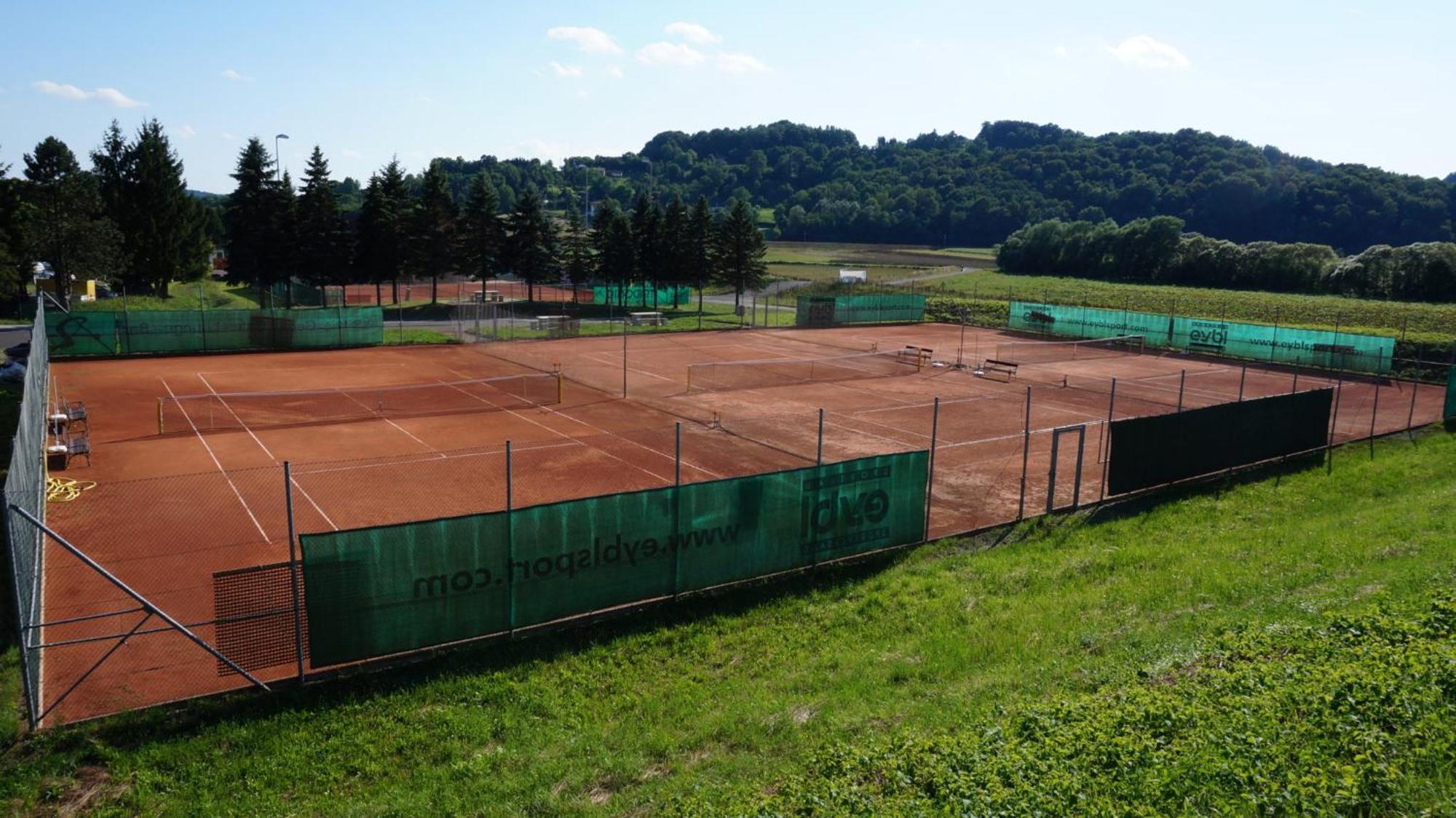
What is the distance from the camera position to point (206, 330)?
45.6m

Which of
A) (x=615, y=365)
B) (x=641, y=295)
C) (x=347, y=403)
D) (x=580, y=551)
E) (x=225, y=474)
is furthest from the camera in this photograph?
(x=641, y=295)

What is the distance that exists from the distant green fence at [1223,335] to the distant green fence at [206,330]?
140ft

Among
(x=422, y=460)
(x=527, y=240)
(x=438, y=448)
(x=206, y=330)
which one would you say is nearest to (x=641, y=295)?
(x=527, y=240)

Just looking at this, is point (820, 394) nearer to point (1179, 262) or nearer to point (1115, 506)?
point (1115, 506)

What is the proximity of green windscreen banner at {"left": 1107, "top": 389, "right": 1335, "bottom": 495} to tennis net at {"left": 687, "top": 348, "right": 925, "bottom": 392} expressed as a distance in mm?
19474

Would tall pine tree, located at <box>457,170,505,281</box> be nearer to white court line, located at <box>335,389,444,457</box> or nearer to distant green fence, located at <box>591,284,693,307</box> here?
distant green fence, located at <box>591,284,693,307</box>

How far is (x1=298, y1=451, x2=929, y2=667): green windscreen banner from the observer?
479 inches

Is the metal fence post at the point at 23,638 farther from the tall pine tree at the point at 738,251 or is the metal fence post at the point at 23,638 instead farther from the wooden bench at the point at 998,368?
the tall pine tree at the point at 738,251

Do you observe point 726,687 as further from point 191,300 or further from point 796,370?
point 191,300

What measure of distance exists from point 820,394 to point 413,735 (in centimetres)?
2821

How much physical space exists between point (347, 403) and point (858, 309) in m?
41.1

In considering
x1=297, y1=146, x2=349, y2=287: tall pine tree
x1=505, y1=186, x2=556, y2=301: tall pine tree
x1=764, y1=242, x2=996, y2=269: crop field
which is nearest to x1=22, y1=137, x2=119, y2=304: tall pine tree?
x1=297, y1=146, x2=349, y2=287: tall pine tree

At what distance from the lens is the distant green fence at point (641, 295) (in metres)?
78.4

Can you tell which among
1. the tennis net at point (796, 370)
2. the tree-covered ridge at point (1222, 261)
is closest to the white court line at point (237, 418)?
the tennis net at point (796, 370)
